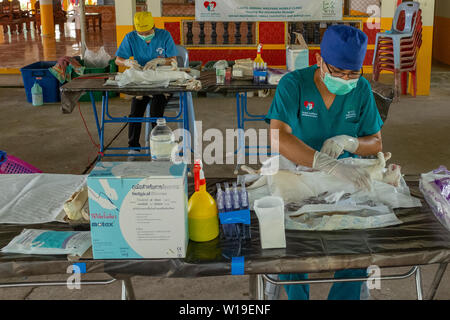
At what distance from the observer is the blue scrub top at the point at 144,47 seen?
5.18 m

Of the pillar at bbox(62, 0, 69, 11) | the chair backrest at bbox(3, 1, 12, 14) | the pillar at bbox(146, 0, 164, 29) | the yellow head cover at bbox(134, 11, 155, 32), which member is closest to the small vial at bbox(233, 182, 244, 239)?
the yellow head cover at bbox(134, 11, 155, 32)

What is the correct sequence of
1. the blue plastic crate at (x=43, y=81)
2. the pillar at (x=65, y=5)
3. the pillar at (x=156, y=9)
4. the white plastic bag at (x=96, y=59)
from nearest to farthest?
the blue plastic crate at (x=43, y=81), the white plastic bag at (x=96, y=59), the pillar at (x=156, y=9), the pillar at (x=65, y=5)

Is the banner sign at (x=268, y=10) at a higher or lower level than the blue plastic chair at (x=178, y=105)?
higher

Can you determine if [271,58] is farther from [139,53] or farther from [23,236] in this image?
[23,236]

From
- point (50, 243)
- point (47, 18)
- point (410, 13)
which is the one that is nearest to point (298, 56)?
point (50, 243)

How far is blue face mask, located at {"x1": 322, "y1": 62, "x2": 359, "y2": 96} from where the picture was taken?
2365mm

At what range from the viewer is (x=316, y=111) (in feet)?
8.24

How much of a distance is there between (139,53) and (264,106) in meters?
2.47

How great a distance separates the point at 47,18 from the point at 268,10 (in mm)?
11462

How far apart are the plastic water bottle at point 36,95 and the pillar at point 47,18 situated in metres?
10.6

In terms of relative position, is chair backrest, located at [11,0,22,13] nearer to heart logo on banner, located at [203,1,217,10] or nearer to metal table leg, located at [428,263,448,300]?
heart logo on banner, located at [203,1,217,10]

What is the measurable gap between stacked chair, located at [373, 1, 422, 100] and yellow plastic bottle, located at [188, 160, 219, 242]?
20.2ft

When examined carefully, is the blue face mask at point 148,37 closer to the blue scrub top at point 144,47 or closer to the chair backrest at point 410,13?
the blue scrub top at point 144,47

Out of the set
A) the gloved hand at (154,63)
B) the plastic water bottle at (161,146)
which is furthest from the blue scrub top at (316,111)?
the gloved hand at (154,63)
